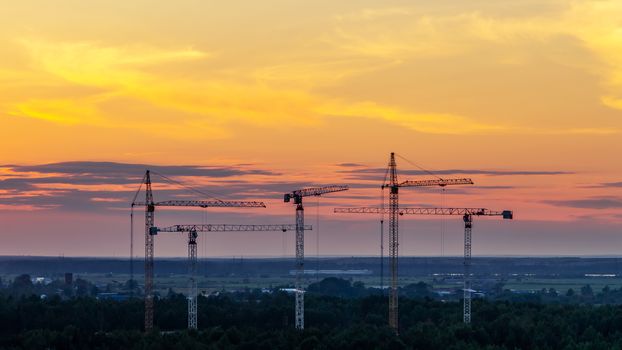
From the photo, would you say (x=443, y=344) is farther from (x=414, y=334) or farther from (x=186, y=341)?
(x=186, y=341)

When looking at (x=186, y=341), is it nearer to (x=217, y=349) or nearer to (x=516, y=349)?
(x=217, y=349)

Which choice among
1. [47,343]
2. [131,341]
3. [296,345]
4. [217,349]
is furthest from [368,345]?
[47,343]

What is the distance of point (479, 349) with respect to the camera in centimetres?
18275

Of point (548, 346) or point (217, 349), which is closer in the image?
point (217, 349)

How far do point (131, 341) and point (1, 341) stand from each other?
810 inches

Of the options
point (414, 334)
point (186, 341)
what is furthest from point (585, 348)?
point (186, 341)

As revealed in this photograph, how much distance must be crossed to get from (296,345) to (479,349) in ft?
89.1

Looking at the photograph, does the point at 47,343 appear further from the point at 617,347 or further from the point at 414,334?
the point at 617,347

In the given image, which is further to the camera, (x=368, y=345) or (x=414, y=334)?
(x=414, y=334)

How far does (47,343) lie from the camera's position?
617 feet

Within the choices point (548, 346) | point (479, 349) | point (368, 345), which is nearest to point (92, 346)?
point (368, 345)

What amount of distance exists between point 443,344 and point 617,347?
2502 cm

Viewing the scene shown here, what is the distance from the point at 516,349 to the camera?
188 m

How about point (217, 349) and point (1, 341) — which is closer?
point (217, 349)
